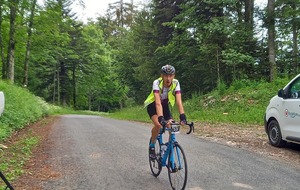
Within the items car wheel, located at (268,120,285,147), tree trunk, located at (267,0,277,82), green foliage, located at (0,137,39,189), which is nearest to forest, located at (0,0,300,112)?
tree trunk, located at (267,0,277,82)

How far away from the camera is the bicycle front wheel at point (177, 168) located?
15.5 feet

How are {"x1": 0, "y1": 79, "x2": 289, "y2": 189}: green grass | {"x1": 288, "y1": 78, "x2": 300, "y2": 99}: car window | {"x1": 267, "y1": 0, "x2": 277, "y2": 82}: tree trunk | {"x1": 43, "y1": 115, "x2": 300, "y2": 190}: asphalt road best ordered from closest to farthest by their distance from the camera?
1. {"x1": 43, "y1": 115, "x2": 300, "y2": 190}: asphalt road
2. {"x1": 288, "y1": 78, "x2": 300, "y2": 99}: car window
3. {"x1": 0, "y1": 79, "x2": 289, "y2": 189}: green grass
4. {"x1": 267, "y1": 0, "x2": 277, "y2": 82}: tree trunk

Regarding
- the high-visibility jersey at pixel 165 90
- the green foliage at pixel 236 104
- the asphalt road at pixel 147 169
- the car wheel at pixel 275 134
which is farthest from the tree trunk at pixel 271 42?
the high-visibility jersey at pixel 165 90

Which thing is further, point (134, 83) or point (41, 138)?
point (134, 83)

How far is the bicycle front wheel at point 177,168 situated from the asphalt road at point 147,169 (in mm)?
354

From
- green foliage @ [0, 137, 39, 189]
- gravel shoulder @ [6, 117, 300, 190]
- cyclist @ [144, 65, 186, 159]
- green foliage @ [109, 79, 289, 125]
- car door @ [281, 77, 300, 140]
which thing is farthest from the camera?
green foliage @ [109, 79, 289, 125]

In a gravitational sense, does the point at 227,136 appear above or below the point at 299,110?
below

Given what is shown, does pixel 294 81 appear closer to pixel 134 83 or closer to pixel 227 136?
pixel 227 136

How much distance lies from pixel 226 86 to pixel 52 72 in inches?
1282

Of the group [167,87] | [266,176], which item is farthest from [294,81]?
[167,87]

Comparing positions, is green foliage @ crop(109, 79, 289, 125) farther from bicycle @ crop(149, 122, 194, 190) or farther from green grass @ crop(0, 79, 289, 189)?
bicycle @ crop(149, 122, 194, 190)

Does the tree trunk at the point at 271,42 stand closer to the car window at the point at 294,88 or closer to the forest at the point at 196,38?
the forest at the point at 196,38

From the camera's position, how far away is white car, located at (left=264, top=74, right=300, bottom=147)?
7531 mm

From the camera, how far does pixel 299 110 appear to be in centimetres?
739
